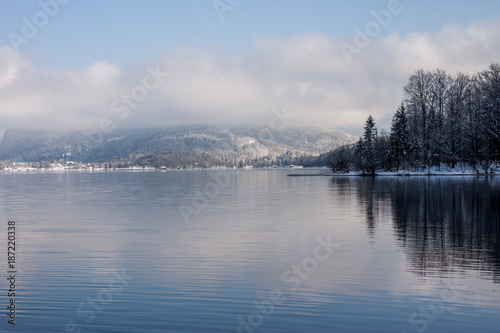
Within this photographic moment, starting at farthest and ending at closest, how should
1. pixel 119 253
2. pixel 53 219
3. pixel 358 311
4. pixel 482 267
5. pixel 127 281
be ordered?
pixel 53 219 < pixel 119 253 < pixel 482 267 < pixel 127 281 < pixel 358 311

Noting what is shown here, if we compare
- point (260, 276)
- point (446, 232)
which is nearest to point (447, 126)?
point (446, 232)

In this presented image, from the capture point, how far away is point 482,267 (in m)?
17.1

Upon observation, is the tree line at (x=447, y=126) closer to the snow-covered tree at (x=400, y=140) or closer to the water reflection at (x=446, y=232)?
the snow-covered tree at (x=400, y=140)

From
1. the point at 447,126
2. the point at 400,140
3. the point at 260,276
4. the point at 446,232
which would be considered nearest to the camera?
the point at 260,276

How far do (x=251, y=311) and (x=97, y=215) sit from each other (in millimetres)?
27668

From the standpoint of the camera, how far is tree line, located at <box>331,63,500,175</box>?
10556 centimetres

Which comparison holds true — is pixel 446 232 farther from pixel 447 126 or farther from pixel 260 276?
pixel 447 126

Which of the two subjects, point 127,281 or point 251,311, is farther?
point 127,281

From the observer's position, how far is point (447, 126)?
114m

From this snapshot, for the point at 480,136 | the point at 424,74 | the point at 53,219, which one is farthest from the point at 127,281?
the point at 424,74

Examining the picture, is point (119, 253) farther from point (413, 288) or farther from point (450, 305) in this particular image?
point (450, 305)

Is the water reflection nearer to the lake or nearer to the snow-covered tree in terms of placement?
the lake

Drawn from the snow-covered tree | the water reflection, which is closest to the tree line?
the snow-covered tree

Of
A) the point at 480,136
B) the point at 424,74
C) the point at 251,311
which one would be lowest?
the point at 251,311
